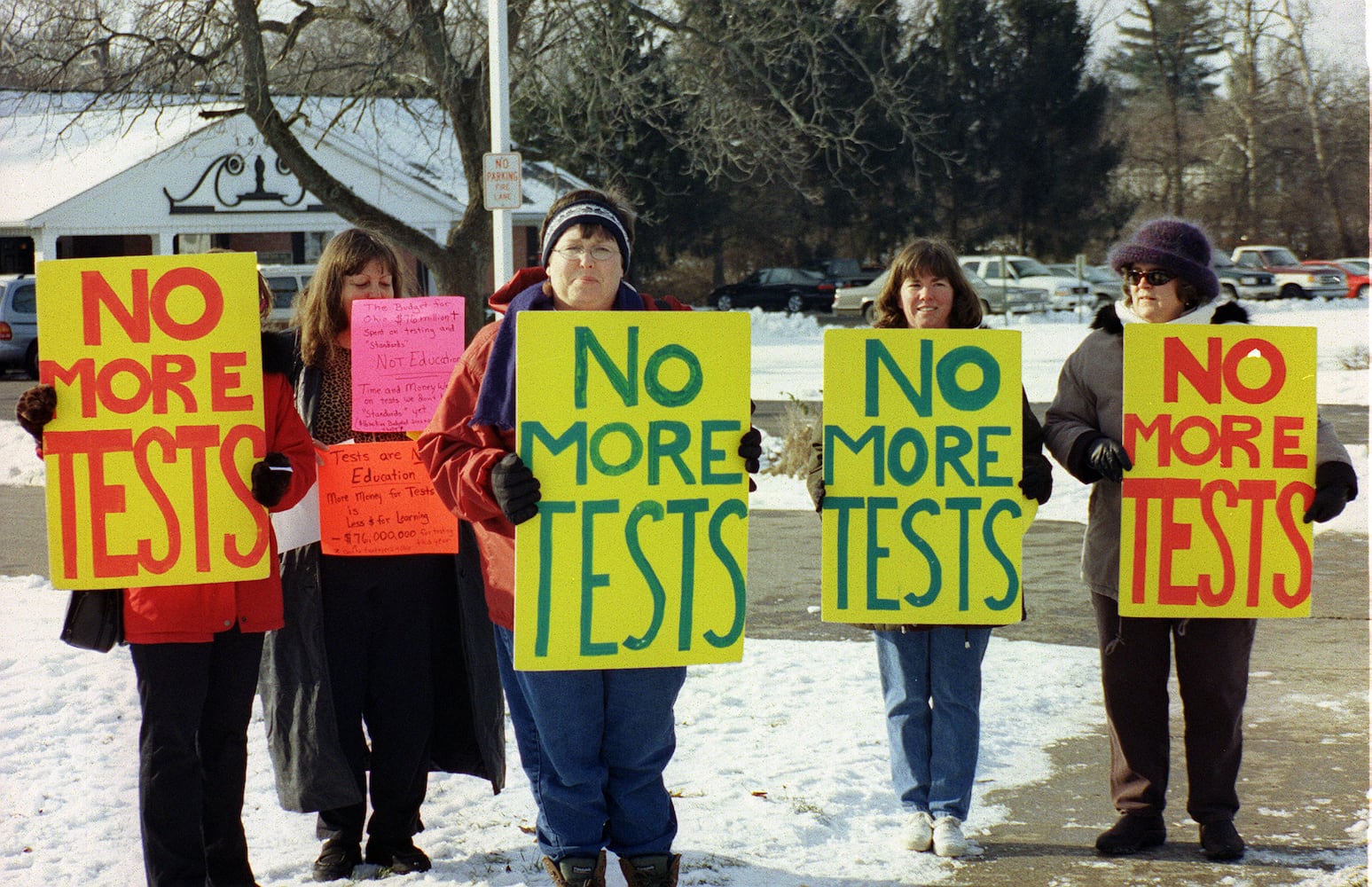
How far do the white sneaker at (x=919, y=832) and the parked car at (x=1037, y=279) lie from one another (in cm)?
3027

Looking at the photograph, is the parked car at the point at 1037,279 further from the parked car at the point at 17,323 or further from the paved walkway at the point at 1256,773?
the paved walkway at the point at 1256,773

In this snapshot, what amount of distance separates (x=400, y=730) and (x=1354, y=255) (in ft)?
153

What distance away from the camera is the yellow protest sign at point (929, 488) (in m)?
4.09

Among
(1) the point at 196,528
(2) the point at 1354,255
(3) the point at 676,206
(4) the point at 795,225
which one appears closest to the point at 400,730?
(1) the point at 196,528

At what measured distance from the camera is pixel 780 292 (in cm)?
3988

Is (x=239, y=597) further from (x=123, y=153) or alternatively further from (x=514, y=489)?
(x=123, y=153)

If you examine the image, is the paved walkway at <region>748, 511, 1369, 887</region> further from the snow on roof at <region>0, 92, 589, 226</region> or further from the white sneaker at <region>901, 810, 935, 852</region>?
the snow on roof at <region>0, 92, 589, 226</region>

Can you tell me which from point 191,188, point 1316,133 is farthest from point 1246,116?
point 191,188

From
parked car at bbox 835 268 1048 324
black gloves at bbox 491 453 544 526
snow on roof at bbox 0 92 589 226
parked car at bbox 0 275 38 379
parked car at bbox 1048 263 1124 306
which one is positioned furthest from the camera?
parked car at bbox 1048 263 1124 306

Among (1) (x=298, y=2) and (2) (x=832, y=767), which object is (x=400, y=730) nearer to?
(2) (x=832, y=767)

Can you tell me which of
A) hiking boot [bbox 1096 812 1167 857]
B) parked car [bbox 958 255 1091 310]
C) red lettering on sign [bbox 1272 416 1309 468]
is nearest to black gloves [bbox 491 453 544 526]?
hiking boot [bbox 1096 812 1167 857]

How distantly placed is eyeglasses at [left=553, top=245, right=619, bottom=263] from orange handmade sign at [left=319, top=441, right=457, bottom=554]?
821 mm

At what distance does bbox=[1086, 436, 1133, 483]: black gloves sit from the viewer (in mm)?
4074

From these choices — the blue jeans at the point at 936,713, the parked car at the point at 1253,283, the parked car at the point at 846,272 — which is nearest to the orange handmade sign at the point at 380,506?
the blue jeans at the point at 936,713
